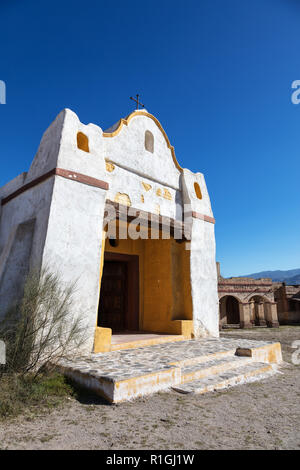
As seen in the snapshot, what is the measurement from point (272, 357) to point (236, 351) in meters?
1.14

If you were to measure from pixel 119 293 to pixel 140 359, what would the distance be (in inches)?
175

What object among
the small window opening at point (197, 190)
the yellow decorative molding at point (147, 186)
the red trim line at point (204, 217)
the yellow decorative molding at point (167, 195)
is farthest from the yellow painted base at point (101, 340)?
the small window opening at point (197, 190)

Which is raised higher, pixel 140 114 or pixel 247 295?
pixel 140 114

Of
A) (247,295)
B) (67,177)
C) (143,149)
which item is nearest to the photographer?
(67,177)

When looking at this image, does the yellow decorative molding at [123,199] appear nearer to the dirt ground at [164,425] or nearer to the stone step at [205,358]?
the stone step at [205,358]

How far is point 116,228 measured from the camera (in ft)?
28.7

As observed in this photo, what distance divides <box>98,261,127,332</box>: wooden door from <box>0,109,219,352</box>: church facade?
0.11 feet

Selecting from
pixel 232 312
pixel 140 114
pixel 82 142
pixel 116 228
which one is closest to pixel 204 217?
pixel 116 228

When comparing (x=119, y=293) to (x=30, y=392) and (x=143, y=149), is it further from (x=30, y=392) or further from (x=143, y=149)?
(x=30, y=392)

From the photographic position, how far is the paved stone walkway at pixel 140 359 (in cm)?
423

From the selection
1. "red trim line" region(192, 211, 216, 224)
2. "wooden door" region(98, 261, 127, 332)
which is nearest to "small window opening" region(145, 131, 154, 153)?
"red trim line" region(192, 211, 216, 224)

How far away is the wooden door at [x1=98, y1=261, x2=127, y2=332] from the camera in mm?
9391
